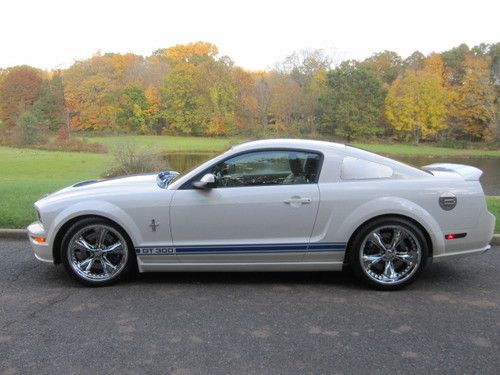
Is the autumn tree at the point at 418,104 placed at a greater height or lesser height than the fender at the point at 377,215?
greater

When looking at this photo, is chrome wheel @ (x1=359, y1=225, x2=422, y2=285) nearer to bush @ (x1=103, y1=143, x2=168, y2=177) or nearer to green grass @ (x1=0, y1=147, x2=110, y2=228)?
green grass @ (x1=0, y1=147, x2=110, y2=228)

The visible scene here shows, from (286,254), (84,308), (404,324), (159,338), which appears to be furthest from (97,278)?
(404,324)

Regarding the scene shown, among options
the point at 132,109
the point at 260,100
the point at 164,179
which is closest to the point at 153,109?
the point at 132,109

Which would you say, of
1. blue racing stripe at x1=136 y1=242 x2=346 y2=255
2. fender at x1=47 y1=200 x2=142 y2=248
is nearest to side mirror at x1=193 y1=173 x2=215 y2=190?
blue racing stripe at x1=136 y1=242 x2=346 y2=255

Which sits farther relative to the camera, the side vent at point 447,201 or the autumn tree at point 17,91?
the autumn tree at point 17,91

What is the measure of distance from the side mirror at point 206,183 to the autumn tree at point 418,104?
54354mm

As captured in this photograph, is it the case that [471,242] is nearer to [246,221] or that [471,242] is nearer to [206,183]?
[246,221]

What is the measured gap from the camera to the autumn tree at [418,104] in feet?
179

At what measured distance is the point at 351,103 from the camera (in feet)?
174

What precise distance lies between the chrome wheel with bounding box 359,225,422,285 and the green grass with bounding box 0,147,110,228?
16.7ft

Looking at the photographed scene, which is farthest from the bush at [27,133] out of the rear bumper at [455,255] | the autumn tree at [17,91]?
the rear bumper at [455,255]

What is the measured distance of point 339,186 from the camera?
4.47m

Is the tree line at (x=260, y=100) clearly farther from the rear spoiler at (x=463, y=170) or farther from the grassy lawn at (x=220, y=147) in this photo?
the rear spoiler at (x=463, y=170)

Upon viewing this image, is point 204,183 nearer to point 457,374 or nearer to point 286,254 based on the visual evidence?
point 286,254
